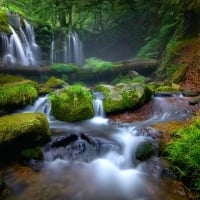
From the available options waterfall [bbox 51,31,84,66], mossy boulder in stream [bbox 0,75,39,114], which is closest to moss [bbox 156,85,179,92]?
mossy boulder in stream [bbox 0,75,39,114]

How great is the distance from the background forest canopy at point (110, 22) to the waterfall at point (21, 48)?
874 millimetres

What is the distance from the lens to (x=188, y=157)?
5379 mm

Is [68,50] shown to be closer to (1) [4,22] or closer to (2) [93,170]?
(1) [4,22]

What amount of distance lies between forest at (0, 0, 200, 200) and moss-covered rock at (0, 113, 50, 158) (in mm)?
20

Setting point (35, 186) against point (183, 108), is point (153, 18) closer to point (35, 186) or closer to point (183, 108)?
point (183, 108)

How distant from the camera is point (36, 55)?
18.0 m

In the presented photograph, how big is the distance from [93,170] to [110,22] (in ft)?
59.8

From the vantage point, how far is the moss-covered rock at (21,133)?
6.19 meters

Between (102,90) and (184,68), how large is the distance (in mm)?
4162

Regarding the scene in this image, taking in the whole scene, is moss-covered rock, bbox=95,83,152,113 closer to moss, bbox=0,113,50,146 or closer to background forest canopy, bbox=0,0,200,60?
moss, bbox=0,113,50,146

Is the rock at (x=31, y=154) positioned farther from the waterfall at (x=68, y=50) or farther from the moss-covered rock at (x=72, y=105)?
the waterfall at (x=68, y=50)

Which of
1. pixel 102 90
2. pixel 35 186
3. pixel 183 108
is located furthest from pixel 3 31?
pixel 35 186

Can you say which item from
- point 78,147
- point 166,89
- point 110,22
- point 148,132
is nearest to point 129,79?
point 166,89

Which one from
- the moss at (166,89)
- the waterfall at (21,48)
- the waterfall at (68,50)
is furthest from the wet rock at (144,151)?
the waterfall at (68,50)
